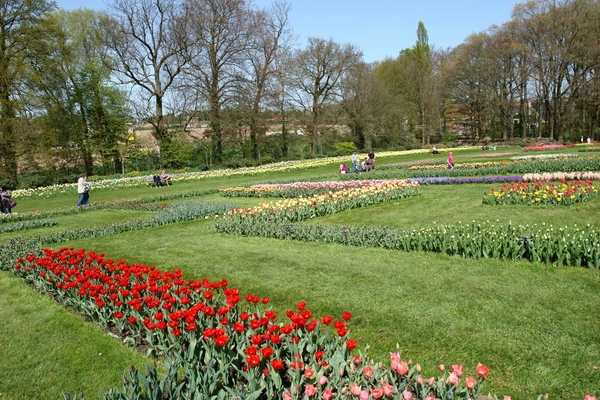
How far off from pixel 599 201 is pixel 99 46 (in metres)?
35.9

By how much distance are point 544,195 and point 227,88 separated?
28.2 m

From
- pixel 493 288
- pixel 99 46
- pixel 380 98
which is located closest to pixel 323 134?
pixel 380 98

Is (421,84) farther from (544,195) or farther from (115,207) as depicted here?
(544,195)

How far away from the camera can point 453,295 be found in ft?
15.5

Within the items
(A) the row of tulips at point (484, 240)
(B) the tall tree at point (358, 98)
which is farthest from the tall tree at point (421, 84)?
(A) the row of tulips at point (484, 240)

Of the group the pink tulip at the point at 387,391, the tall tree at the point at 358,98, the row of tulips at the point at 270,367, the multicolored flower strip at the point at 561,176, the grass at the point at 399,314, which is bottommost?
the grass at the point at 399,314

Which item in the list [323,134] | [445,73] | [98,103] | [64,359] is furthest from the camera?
[445,73]

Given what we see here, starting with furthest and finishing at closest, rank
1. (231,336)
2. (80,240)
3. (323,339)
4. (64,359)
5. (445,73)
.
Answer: (445,73)
(80,240)
(64,359)
(231,336)
(323,339)

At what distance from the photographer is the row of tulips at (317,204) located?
9.97 m

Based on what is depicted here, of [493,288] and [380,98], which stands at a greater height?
[380,98]

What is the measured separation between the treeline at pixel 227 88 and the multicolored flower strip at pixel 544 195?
24.6 metres

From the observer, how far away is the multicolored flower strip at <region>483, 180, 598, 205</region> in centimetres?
912

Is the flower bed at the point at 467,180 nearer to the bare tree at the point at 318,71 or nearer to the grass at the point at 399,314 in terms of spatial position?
the grass at the point at 399,314

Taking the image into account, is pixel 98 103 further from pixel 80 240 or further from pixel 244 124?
pixel 80 240
